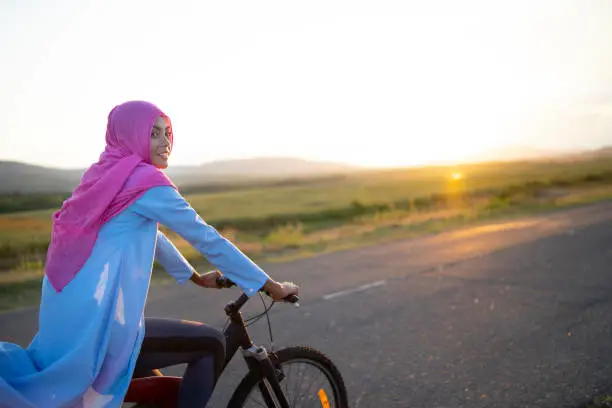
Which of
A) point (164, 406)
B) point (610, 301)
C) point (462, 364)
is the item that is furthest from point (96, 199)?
point (610, 301)

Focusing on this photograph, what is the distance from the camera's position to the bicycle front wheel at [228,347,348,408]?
8.98ft

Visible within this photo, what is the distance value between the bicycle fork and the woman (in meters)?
0.46

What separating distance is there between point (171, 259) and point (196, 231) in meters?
0.57

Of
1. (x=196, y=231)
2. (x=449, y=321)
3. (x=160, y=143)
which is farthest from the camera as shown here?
(x=449, y=321)

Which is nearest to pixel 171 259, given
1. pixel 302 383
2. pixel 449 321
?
pixel 302 383

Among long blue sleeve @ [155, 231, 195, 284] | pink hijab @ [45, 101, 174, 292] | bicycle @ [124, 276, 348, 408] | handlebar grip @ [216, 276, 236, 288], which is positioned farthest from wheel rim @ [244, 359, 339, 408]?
pink hijab @ [45, 101, 174, 292]

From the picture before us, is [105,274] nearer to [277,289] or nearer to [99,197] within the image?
[99,197]

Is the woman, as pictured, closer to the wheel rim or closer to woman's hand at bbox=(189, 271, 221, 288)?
woman's hand at bbox=(189, 271, 221, 288)

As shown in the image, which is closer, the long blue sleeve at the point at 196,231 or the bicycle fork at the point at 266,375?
the long blue sleeve at the point at 196,231

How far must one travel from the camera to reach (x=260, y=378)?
2744 mm

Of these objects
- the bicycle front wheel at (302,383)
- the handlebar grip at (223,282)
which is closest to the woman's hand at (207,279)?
the handlebar grip at (223,282)

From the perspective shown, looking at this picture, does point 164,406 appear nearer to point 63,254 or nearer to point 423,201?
point 63,254

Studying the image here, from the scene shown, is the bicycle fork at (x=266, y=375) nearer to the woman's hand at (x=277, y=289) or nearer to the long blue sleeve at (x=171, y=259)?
the woman's hand at (x=277, y=289)

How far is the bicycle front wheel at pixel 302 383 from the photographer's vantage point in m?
2.74
